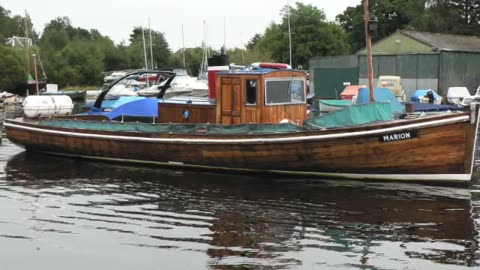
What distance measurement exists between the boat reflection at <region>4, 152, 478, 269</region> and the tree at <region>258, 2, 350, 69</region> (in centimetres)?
5203

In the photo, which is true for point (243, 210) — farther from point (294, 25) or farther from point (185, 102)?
point (294, 25)

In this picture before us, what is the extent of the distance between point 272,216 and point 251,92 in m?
5.02

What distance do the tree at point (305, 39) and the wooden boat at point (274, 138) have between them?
49.7m

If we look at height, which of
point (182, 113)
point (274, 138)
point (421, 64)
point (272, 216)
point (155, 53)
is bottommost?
point (272, 216)

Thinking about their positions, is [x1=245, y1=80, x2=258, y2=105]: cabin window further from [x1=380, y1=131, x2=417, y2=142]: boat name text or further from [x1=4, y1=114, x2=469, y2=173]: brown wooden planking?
[x1=380, y1=131, x2=417, y2=142]: boat name text

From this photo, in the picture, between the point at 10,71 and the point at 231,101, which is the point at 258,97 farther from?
the point at 10,71

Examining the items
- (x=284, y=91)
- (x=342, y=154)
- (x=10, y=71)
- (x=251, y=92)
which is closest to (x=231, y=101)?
(x=251, y=92)

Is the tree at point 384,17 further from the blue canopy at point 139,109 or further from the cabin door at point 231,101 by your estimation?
the cabin door at point 231,101

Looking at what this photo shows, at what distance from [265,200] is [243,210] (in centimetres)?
98

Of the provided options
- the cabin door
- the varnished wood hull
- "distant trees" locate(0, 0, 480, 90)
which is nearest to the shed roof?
"distant trees" locate(0, 0, 480, 90)

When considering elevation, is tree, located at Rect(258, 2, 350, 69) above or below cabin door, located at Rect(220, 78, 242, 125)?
above

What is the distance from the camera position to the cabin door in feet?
51.3

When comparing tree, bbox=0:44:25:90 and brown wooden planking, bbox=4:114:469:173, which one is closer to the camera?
brown wooden planking, bbox=4:114:469:173

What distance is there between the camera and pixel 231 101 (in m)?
15.8
